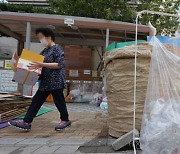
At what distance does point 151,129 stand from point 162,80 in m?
0.56

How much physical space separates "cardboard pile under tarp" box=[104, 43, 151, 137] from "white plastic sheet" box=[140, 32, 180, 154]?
1.41 ft

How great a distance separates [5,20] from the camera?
8.32 m

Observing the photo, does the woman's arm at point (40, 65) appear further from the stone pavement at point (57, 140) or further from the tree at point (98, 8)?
the tree at point (98, 8)

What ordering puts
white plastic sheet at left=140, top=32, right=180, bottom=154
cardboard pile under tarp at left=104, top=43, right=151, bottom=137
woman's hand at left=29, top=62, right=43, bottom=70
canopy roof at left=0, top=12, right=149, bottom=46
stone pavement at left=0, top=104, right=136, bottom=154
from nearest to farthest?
1. white plastic sheet at left=140, top=32, right=180, bottom=154
2. stone pavement at left=0, top=104, right=136, bottom=154
3. cardboard pile under tarp at left=104, top=43, right=151, bottom=137
4. woman's hand at left=29, top=62, right=43, bottom=70
5. canopy roof at left=0, top=12, right=149, bottom=46

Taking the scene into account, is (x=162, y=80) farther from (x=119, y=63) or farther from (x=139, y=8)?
(x=139, y=8)

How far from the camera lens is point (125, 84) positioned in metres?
3.71

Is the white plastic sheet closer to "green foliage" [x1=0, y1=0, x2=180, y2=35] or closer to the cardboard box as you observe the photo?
the cardboard box

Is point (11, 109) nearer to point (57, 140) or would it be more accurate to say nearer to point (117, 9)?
point (57, 140)

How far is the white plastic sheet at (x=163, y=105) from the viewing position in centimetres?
Result: 280

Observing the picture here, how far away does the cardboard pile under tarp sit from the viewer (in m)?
3.63

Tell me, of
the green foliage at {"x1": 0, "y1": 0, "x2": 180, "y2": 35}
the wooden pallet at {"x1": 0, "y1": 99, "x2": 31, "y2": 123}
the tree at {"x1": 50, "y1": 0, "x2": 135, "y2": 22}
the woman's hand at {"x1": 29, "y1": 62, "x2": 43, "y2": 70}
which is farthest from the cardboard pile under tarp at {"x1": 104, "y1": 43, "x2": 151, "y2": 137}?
the tree at {"x1": 50, "y1": 0, "x2": 135, "y2": 22}

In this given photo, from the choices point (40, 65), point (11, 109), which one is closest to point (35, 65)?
point (40, 65)

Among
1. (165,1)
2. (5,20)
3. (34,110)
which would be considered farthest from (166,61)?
(165,1)

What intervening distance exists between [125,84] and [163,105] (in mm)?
821
